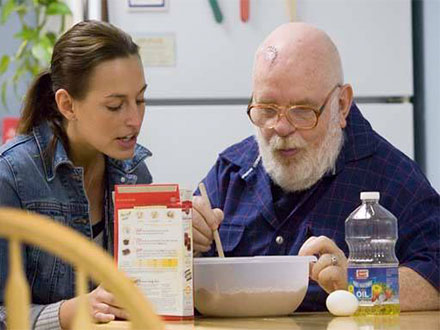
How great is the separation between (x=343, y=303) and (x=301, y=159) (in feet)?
1.50

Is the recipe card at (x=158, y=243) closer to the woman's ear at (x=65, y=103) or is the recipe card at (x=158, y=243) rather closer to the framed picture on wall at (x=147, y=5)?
the woman's ear at (x=65, y=103)

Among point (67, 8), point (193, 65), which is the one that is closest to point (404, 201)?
point (193, 65)

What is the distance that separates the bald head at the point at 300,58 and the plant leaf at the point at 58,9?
1015mm

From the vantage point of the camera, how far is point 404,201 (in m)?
2.08

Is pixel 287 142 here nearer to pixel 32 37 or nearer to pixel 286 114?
pixel 286 114

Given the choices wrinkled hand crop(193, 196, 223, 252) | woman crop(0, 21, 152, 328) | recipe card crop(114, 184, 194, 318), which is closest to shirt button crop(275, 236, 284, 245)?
wrinkled hand crop(193, 196, 223, 252)

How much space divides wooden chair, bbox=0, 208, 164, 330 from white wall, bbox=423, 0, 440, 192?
1.96 meters

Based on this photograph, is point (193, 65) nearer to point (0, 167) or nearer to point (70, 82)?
point (70, 82)

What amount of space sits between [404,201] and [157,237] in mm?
585

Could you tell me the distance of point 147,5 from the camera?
278cm

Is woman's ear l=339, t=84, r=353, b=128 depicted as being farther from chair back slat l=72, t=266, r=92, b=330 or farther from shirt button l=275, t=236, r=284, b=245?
chair back slat l=72, t=266, r=92, b=330

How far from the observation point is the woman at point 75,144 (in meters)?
2.03

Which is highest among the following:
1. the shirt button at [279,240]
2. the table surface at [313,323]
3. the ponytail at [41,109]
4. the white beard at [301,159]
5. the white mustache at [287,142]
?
the ponytail at [41,109]

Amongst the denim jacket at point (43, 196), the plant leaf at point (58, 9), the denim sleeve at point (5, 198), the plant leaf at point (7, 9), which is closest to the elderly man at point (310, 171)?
the denim jacket at point (43, 196)
